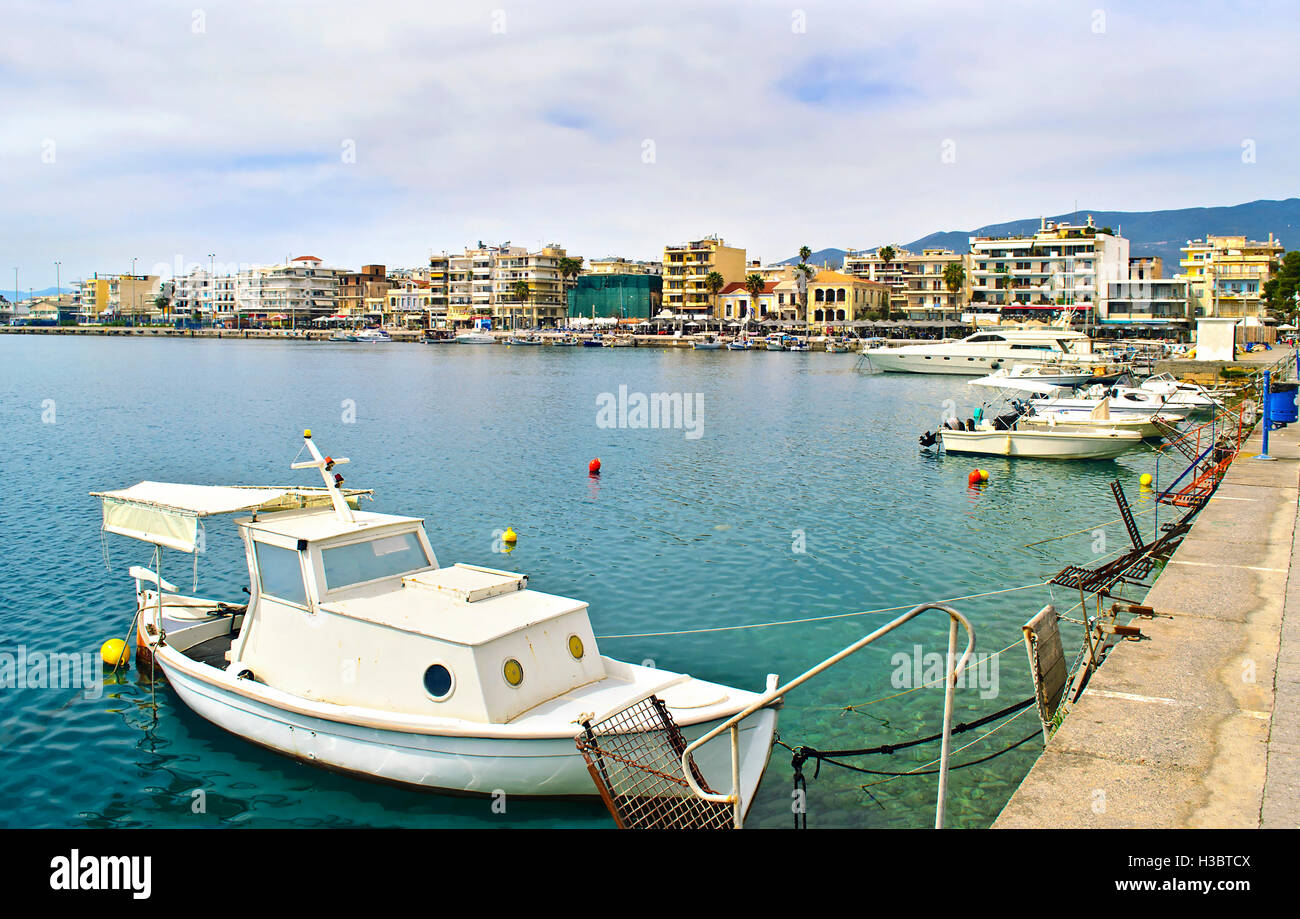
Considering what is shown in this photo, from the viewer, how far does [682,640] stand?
673 inches

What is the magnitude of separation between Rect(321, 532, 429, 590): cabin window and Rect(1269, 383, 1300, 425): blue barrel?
97.1 ft

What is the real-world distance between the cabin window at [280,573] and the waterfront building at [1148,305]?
12907 centimetres

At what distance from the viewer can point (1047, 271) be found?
134 metres

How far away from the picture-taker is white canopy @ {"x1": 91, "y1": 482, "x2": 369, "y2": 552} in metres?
13.6

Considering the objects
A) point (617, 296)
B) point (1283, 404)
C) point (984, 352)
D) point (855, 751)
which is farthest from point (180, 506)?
point (617, 296)

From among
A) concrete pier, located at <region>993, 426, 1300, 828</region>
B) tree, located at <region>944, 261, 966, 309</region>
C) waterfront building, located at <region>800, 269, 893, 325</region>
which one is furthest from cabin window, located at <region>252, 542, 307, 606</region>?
waterfront building, located at <region>800, 269, 893, 325</region>

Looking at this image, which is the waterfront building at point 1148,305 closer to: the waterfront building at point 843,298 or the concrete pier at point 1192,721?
the waterfront building at point 843,298

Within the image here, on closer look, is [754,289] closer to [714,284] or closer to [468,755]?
[714,284]

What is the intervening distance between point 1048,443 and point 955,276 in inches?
4677

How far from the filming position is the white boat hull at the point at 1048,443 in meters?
38.3

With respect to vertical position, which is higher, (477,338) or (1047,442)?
(477,338)
